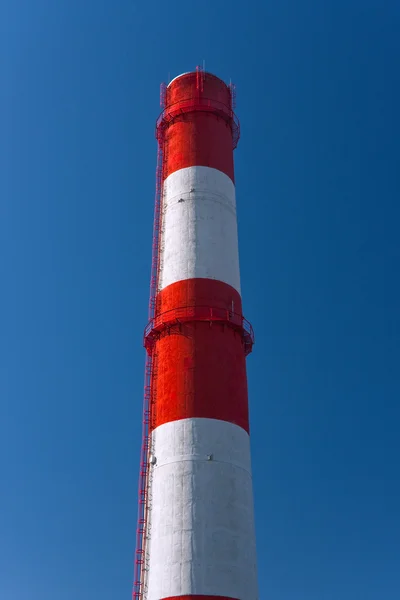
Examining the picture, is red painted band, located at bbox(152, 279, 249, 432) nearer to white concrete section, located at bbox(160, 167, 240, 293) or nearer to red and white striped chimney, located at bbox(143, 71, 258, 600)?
red and white striped chimney, located at bbox(143, 71, 258, 600)

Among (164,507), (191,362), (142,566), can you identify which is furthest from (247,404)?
(142,566)

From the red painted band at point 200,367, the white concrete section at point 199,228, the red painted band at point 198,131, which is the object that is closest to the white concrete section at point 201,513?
the red painted band at point 200,367

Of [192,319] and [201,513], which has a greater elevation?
[192,319]

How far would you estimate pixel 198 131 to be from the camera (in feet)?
106

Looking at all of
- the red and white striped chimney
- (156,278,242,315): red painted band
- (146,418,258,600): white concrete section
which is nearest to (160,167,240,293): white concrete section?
the red and white striped chimney

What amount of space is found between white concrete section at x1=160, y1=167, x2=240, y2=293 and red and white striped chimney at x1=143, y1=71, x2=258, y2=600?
5 cm

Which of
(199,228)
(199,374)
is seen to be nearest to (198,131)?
(199,228)

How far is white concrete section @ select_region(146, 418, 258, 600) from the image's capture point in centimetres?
2300

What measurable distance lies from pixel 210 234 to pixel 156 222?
142 inches

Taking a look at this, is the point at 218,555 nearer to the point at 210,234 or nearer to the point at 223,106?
the point at 210,234

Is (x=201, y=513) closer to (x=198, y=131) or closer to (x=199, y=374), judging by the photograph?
(x=199, y=374)

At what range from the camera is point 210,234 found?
1158 inches

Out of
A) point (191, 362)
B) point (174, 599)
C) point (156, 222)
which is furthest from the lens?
point (156, 222)

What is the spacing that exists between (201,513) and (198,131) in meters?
17.2
